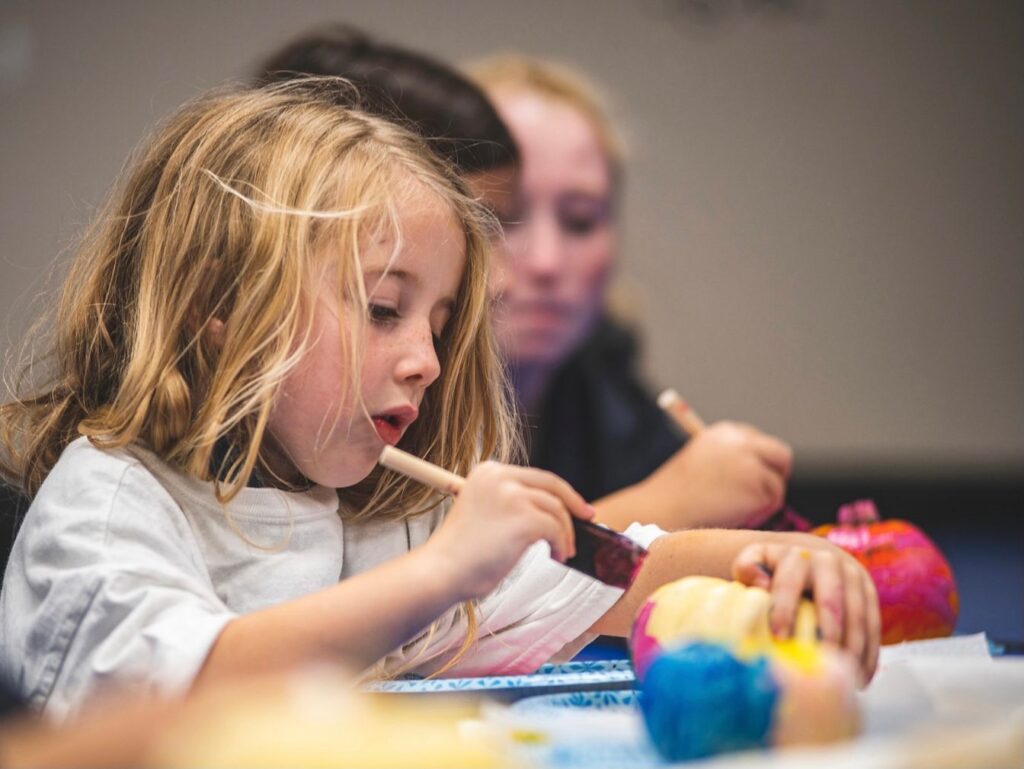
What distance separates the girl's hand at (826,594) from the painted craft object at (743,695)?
2 cm

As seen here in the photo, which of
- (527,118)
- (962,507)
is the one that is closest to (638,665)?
(527,118)

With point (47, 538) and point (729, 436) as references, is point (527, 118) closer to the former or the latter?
point (729, 436)

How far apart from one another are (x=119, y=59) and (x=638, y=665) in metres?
1.87

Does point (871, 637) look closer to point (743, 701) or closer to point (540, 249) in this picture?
point (743, 701)

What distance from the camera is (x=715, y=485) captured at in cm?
118

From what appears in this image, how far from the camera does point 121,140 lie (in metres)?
2.03

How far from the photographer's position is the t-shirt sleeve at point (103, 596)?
0.57 m

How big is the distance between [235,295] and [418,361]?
0.13m

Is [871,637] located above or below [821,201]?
above

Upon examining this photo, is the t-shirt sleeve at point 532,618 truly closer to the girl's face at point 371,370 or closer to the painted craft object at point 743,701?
the girl's face at point 371,370

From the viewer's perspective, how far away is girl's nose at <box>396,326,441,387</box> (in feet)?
2.39

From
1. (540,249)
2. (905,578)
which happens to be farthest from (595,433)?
(905,578)

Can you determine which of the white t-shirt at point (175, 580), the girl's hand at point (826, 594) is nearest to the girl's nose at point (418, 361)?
the white t-shirt at point (175, 580)

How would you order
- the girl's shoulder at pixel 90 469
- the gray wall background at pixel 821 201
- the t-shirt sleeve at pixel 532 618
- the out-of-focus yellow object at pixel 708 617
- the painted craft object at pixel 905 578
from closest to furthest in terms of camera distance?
the out-of-focus yellow object at pixel 708 617 < the girl's shoulder at pixel 90 469 < the t-shirt sleeve at pixel 532 618 < the painted craft object at pixel 905 578 < the gray wall background at pixel 821 201
